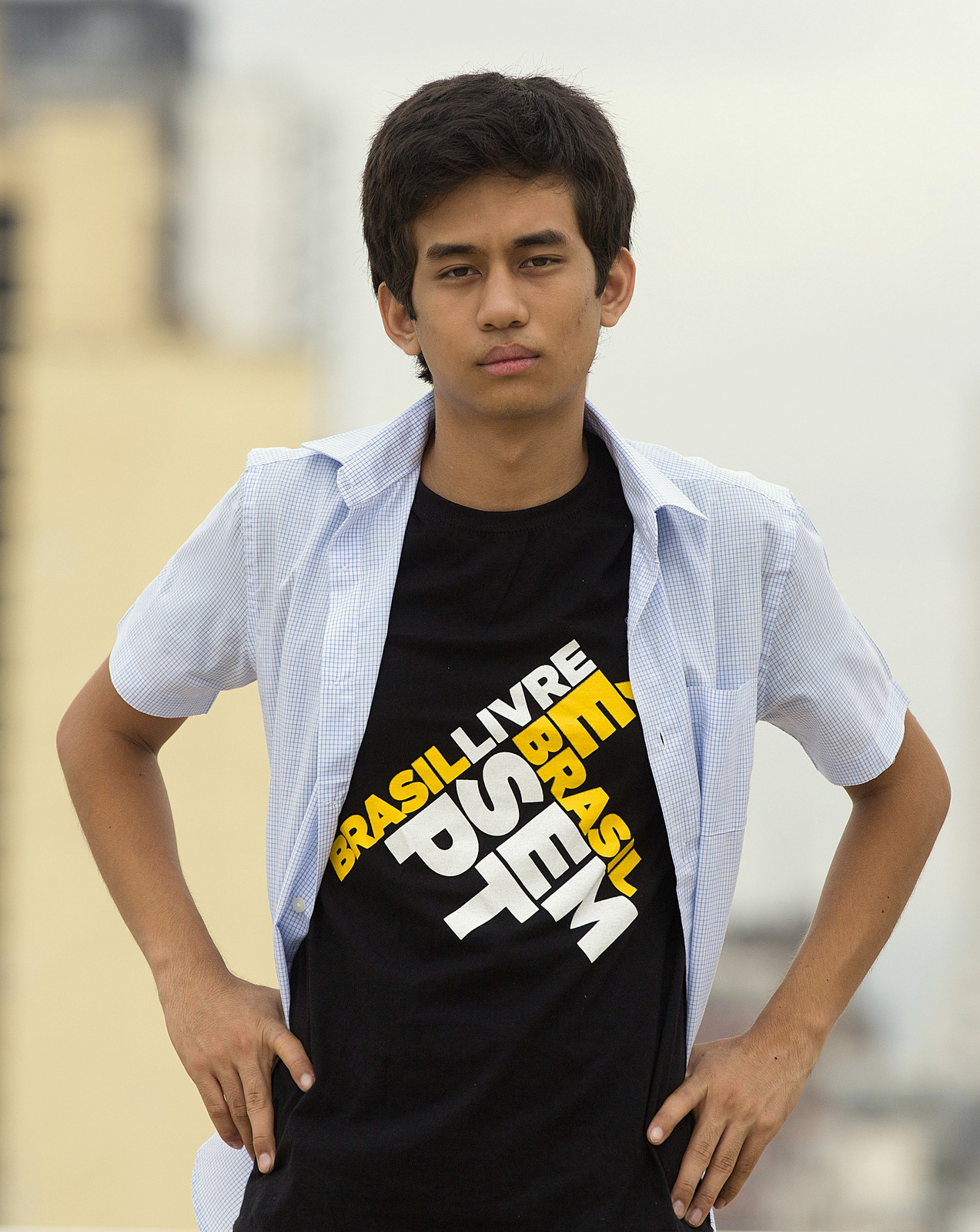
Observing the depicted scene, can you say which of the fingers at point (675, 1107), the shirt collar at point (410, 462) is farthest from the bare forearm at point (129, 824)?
the fingers at point (675, 1107)

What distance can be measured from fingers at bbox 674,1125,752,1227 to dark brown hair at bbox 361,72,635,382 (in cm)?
84

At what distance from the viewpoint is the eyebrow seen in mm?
1382

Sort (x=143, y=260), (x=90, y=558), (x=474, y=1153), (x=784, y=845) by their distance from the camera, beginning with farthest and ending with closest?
(x=90, y=558) < (x=143, y=260) < (x=784, y=845) < (x=474, y=1153)

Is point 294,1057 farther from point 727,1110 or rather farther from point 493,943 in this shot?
point 727,1110

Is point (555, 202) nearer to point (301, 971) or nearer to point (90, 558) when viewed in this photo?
point (301, 971)

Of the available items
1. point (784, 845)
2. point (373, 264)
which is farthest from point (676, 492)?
point (784, 845)

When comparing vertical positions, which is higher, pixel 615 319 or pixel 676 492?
pixel 615 319

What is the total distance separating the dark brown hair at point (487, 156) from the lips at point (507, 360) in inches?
5.8

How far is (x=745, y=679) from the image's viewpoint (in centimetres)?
141

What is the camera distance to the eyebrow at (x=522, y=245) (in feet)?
4.53

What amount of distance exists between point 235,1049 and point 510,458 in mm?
630

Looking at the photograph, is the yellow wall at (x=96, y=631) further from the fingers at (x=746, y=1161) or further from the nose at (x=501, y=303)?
the fingers at (x=746, y=1161)

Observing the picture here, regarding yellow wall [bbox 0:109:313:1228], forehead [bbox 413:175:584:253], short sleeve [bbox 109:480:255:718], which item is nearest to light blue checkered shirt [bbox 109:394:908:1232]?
short sleeve [bbox 109:480:255:718]

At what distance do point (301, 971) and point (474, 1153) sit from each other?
248 millimetres
